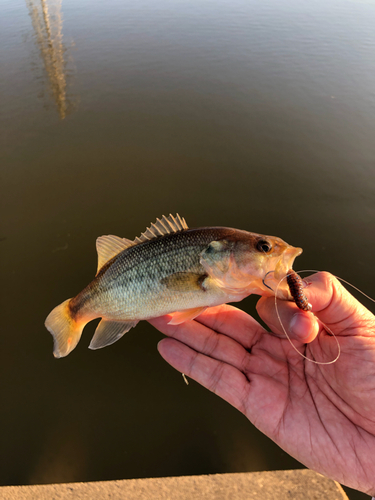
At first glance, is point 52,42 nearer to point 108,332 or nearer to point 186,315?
point 108,332

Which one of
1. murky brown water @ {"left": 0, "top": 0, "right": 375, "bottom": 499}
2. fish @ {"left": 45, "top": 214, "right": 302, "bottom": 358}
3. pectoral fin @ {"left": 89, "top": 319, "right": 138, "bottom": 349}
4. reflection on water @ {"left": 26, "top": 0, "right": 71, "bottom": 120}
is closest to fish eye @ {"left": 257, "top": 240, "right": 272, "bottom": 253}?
fish @ {"left": 45, "top": 214, "right": 302, "bottom": 358}

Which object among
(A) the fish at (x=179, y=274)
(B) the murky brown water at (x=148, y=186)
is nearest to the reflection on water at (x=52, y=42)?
(B) the murky brown water at (x=148, y=186)

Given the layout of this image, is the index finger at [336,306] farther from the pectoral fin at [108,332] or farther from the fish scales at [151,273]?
the pectoral fin at [108,332]

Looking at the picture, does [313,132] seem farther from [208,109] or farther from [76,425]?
[76,425]

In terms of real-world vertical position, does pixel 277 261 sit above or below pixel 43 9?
below

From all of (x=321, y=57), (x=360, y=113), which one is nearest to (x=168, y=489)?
(x=360, y=113)
